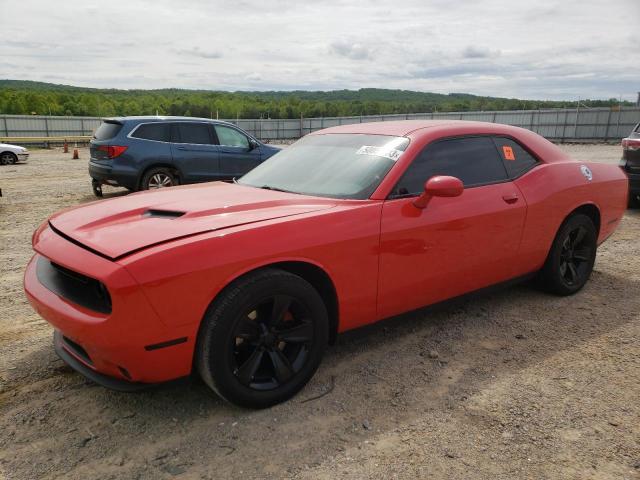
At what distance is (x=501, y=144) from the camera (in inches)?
156

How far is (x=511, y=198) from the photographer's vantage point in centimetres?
375

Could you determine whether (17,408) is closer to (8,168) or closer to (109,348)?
(109,348)

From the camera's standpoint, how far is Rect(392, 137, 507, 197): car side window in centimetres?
327

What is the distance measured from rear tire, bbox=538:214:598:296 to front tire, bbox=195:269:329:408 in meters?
2.44

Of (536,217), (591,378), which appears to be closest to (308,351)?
(591,378)

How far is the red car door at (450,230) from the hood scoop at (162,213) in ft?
3.94

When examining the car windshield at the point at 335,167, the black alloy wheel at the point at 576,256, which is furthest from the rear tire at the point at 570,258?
the car windshield at the point at 335,167

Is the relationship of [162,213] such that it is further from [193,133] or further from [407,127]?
[193,133]

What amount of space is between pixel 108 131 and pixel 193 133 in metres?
1.52

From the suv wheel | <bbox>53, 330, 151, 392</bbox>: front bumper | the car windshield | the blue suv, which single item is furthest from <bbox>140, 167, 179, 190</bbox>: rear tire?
the suv wheel

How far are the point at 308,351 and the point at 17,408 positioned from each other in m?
1.61

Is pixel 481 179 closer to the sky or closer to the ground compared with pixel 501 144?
closer to the ground

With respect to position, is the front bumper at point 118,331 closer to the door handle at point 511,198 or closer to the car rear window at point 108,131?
the door handle at point 511,198

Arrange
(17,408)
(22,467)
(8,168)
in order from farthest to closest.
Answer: (8,168)
(17,408)
(22,467)
